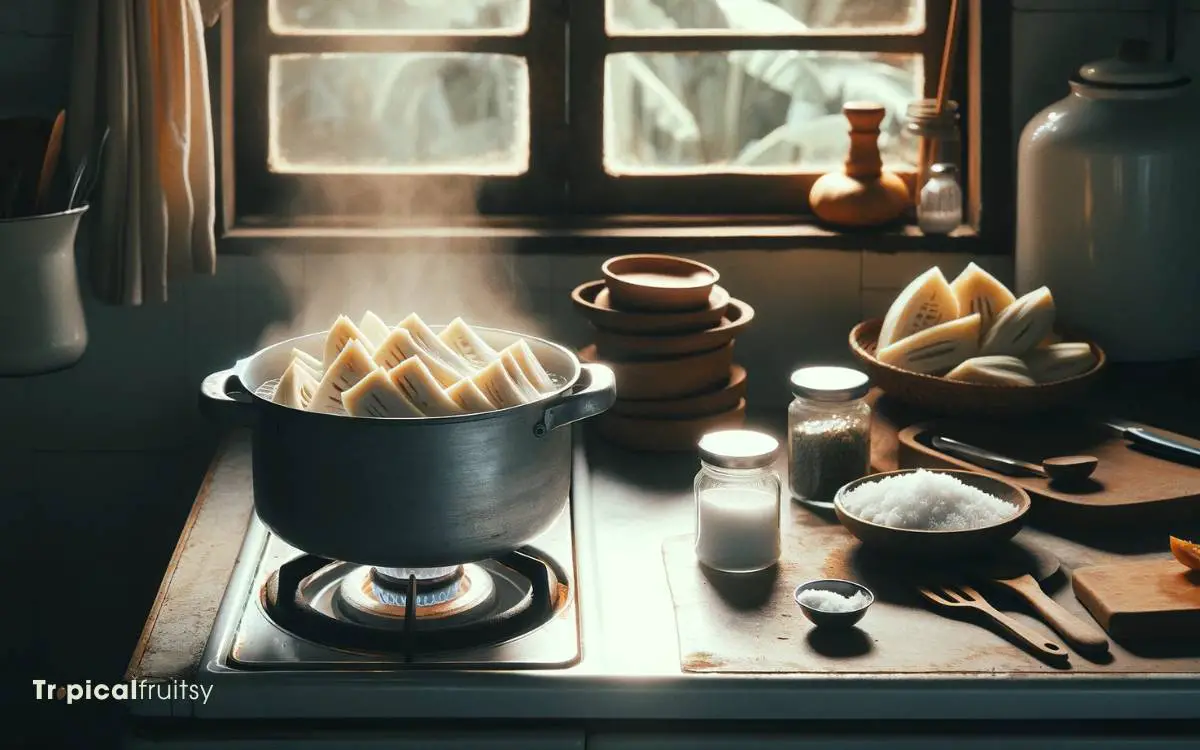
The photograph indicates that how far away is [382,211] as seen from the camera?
2.16m

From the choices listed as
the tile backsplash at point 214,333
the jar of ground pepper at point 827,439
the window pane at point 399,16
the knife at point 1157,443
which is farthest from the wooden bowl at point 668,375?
the window pane at point 399,16

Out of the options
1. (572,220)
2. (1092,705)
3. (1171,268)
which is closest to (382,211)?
(572,220)

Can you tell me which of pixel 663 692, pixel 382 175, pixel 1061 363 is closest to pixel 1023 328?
pixel 1061 363

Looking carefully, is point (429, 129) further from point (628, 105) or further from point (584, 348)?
point (584, 348)

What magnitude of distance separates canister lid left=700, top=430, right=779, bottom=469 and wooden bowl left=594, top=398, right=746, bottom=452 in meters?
0.30

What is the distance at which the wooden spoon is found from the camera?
1615mm

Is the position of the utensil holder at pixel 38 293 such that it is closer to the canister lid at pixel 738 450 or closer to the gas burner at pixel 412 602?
the gas burner at pixel 412 602

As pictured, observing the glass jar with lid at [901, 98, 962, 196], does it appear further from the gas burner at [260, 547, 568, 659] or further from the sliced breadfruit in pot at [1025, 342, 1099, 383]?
the gas burner at [260, 547, 568, 659]

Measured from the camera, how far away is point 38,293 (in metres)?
1.85

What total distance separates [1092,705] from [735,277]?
0.99 m

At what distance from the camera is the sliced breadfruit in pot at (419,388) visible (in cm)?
134

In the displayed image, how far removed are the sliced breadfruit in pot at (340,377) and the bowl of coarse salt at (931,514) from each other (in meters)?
0.53

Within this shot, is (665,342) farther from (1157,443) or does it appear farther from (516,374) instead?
(1157,443)

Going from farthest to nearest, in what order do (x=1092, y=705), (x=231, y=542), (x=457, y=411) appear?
(x=231, y=542) → (x=457, y=411) → (x=1092, y=705)
